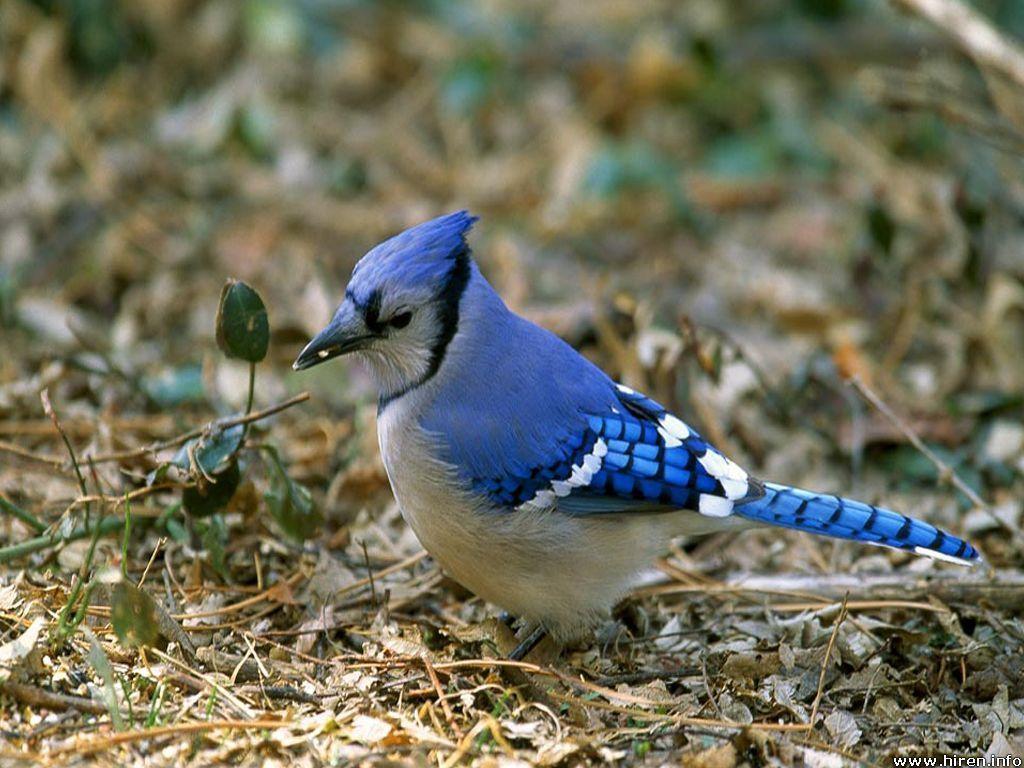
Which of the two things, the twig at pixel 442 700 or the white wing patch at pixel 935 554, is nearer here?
the twig at pixel 442 700

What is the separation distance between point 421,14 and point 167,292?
247 centimetres

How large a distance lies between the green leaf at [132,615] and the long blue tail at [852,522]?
55.1 inches

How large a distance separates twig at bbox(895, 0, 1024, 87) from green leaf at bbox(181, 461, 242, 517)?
8.74 feet

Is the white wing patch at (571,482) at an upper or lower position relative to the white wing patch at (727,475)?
upper

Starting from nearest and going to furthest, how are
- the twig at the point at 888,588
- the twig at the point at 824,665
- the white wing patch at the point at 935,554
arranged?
1. the twig at the point at 824,665
2. the white wing patch at the point at 935,554
3. the twig at the point at 888,588

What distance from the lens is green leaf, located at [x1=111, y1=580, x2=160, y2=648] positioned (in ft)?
8.95

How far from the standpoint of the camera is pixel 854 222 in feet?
19.5

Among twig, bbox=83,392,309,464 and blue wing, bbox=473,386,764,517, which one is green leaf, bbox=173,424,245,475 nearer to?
twig, bbox=83,392,309,464

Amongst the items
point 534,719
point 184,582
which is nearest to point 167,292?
point 184,582

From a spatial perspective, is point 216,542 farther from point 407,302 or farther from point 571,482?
point 571,482

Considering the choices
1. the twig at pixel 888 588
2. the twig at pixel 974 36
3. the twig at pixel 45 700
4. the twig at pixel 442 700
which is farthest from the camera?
the twig at pixel 974 36

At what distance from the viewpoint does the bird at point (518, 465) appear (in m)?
3.14

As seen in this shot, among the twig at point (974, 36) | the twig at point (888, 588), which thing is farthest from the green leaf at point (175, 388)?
the twig at point (974, 36)

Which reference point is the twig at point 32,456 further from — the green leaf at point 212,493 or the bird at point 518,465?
the bird at point 518,465
